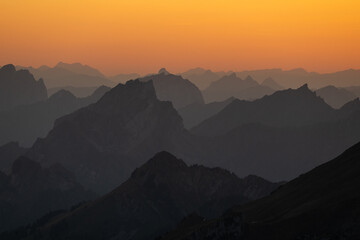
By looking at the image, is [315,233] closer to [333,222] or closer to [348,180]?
[333,222]

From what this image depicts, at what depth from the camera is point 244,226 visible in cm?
18888

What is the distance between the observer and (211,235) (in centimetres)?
19688

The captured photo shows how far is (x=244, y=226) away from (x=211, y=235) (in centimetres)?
1242

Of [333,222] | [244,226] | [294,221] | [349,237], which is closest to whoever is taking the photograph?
[349,237]

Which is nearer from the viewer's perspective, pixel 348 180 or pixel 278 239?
pixel 278 239

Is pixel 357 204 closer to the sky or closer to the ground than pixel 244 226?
closer to the sky

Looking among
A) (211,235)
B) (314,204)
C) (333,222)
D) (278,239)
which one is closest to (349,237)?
(333,222)

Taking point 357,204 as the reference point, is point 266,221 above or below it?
below

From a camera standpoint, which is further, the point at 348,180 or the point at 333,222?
the point at 348,180

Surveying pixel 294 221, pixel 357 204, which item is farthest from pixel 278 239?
pixel 357 204

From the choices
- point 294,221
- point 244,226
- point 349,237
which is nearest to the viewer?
point 349,237

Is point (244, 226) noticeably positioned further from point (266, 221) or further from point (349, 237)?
point (349, 237)

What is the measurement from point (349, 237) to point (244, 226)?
39235mm

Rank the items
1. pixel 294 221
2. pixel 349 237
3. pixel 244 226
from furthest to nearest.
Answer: pixel 244 226
pixel 294 221
pixel 349 237
